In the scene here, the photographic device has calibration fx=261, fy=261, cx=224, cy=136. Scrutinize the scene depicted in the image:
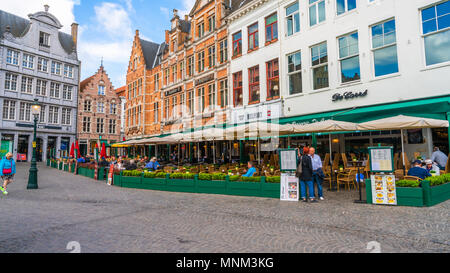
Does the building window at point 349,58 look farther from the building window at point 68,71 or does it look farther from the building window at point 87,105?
the building window at point 87,105

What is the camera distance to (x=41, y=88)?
124ft

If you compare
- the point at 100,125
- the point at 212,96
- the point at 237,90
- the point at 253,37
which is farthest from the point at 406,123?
the point at 100,125

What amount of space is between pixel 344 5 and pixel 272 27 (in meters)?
5.11

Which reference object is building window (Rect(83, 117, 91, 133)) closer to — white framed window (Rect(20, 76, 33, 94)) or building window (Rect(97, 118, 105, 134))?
building window (Rect(97, 118, 105, 134))

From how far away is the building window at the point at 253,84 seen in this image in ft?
63.2

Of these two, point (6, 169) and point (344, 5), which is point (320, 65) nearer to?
point (344, 5)

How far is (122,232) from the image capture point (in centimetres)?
536

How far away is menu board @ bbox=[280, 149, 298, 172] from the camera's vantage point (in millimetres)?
8667

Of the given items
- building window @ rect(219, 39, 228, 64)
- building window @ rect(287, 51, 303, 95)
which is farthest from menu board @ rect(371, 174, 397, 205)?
building window @ rect(219, 39, 228, 64)

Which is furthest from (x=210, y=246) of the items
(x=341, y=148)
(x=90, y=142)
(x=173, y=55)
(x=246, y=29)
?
(x=90, y=142)

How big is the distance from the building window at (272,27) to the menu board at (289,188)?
489 inches

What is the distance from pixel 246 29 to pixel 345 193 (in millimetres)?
15007

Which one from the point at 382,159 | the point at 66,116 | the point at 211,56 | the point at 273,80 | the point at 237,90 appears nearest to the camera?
the point at 382,159
